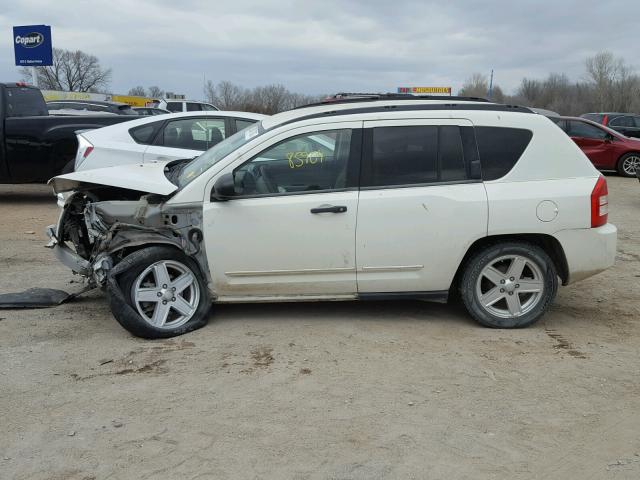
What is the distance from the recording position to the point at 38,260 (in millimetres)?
7164

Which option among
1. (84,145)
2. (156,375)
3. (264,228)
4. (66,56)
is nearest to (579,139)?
(84,145)

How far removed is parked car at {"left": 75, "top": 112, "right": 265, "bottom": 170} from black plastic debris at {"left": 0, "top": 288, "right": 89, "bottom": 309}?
3120mm

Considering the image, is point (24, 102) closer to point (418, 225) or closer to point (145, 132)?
point (145, 132)

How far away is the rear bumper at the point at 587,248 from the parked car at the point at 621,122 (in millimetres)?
17387

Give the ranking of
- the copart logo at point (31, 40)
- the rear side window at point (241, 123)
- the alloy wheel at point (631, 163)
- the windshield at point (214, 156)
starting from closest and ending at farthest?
the windshield at point (214, 156) < the rear side window at point (241, 123) < the alloy wheel at point (631, 163) < the copart logo at point (31, 40)

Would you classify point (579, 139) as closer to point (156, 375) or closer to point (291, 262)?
point (291, 262)

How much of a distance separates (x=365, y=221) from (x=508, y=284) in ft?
4.26

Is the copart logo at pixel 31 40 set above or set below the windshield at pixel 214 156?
above

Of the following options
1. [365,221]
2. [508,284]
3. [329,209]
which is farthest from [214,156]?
[508,284]

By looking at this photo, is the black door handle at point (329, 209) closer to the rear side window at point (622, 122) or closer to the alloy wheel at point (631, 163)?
the alloy wheel at point (631, 163)

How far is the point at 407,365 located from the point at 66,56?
3818 inches

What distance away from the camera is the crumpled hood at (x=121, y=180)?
5027mm

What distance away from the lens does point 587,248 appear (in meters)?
5.01

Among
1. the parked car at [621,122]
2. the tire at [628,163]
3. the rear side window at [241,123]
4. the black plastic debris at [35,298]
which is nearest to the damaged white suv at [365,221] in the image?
the black plastic debris at [35,298]
